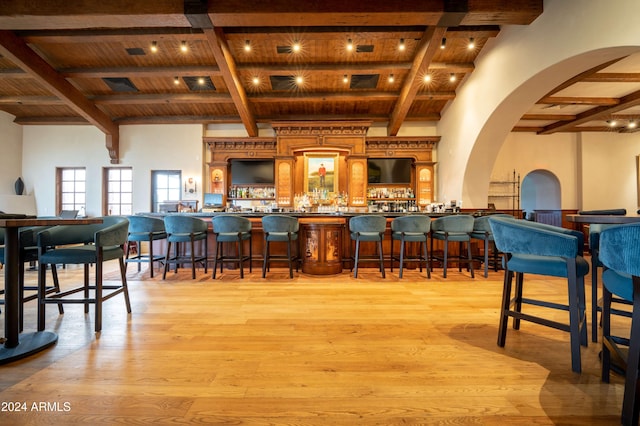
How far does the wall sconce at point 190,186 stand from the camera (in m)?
8.43

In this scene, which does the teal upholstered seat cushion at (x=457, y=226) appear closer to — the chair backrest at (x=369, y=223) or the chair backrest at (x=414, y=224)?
the chair backrest at (x=414, y=224)

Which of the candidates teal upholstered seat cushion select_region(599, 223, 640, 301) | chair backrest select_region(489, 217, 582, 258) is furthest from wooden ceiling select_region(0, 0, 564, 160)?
teal upholstered seat cushion select_region(599, 223, 640, 301)

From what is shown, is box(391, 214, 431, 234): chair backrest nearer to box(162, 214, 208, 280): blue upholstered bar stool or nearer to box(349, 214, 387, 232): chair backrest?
box(349, 214, 387, 232): chair backrest

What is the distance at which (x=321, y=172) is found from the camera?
27.2 ft

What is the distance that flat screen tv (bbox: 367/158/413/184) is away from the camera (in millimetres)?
8398

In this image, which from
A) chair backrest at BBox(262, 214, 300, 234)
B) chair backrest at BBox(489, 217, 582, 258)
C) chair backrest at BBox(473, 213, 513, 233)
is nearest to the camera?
chair backrest at BBox(489, 217, 582, 258)

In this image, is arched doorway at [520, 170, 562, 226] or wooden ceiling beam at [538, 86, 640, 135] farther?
arched doorway at [520, 170, 562, 226]

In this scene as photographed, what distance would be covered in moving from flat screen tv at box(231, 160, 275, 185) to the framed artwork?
1.10 metres

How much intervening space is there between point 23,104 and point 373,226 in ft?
33.7

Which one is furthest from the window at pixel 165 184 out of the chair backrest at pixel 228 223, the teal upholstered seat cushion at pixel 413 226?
the teal upholstered seat cushion at pixel 413 226

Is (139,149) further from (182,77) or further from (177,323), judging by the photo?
(177,323)

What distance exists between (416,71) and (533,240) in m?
5.28

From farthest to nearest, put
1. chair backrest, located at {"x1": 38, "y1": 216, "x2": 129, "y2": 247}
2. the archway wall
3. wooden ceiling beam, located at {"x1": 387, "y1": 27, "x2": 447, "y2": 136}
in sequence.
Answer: wooden ceiling beam, located at {"x1": 387, "y1": 27, "x2": 447, "y2": 136} < the archway wall < chair backrest, located at {"x1": 38, "y1": 216, "x2": 129, "y2": 247}

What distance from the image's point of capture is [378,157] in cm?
840
